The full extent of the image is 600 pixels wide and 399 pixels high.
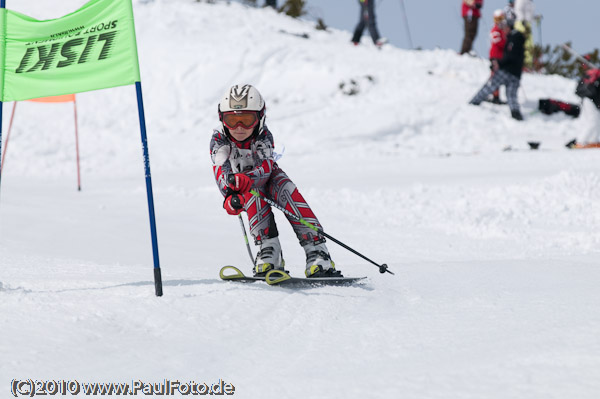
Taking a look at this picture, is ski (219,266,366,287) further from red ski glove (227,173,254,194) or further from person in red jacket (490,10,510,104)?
person in red jacket (490,10,510,104)

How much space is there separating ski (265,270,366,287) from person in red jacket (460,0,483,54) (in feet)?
49.4

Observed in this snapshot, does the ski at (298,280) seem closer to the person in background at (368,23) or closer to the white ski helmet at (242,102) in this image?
the white ski helmet at (242,102)

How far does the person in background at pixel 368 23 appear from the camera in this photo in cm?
1750

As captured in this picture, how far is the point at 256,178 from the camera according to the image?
4.20 metres

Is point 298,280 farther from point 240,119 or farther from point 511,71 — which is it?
point 511,71

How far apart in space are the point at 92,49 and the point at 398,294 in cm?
241

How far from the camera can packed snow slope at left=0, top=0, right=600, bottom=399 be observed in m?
2.58

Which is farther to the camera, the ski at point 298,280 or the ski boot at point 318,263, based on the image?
the ski boot at point 318,263

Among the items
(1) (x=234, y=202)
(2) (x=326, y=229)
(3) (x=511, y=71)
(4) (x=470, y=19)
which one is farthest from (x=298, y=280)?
(4) (x=470, y=19)

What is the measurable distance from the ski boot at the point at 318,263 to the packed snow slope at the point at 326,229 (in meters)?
0.34

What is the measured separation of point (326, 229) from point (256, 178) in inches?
139

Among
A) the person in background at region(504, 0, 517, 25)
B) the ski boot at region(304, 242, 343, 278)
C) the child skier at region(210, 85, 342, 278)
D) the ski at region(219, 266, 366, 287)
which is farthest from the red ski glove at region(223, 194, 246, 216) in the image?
the person in background at region(504, 0, 517, 25)

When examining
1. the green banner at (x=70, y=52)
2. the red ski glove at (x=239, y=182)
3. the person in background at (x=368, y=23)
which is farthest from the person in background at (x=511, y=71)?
the green banner at (x=70, y=52)

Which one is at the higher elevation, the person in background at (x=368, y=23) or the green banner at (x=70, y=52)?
the person in background at (x=368, y=23)
